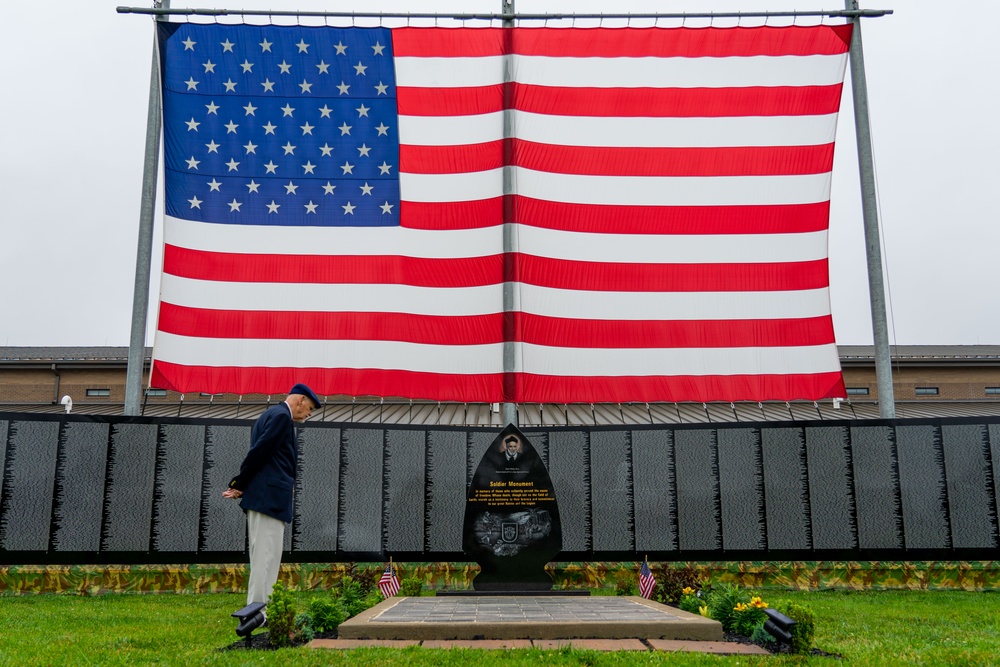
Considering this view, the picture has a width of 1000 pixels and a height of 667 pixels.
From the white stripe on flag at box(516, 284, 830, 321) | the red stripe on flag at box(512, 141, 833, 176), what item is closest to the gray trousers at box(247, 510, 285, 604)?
the white stripe on flag at box(516, 284, 830, 321)

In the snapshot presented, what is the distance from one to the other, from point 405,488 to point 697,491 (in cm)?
430

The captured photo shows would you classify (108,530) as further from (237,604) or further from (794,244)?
(794,244)

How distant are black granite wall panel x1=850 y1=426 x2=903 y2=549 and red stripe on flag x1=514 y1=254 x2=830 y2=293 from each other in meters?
2.39

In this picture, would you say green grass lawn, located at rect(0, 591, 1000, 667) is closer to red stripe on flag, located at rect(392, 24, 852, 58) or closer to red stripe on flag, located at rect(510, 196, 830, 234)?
red stripe on flag, located at rect(510, 196, 830, 234)

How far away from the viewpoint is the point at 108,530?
435 inches

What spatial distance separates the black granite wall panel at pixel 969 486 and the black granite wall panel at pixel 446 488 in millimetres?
6766

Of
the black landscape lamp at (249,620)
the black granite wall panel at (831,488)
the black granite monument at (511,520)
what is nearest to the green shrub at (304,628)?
the black landscape lamp at (249,620)

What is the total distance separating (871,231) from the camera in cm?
1218

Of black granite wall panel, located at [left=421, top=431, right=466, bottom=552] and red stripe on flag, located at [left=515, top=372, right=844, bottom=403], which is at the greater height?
red stripe on flag, located at [left=515, top=372, right=844, bottom=403]

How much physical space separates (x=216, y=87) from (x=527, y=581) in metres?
8.71

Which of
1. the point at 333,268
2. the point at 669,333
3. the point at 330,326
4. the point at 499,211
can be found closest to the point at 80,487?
the point at 330,326

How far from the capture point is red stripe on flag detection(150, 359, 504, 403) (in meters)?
11.8

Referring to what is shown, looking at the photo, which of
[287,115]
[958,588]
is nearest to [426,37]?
[287,115]

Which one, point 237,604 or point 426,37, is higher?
point 426,37
